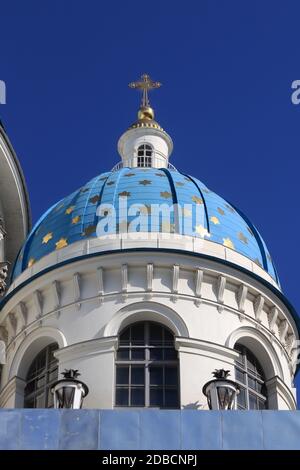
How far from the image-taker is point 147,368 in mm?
28953

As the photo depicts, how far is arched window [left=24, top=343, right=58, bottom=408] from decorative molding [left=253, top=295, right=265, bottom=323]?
5054mm

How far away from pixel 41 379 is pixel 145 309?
3.07 m

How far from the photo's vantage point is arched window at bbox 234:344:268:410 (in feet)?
95.6

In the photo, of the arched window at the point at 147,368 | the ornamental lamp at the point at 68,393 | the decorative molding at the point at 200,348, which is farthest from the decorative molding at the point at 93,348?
the ornamental lamp at the point at 68,393

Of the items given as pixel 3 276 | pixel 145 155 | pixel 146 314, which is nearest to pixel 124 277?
pixel 146 314

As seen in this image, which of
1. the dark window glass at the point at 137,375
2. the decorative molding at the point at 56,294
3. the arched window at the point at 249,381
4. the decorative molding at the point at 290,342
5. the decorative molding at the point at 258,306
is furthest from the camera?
the decorative molding at the point at 290,342

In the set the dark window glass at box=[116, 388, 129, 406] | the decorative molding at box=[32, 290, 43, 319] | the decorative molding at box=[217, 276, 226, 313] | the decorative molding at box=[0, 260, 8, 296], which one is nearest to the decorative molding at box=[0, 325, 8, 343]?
the decorative molding at box=[0, 260, 8, 296]

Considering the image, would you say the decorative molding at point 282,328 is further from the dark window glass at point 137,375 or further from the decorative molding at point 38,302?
the decorative molding at point 38,302

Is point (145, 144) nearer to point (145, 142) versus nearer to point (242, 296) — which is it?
point (145, 142)

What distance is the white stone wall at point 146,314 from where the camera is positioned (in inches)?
1141

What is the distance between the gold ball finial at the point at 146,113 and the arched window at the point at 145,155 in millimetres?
1749

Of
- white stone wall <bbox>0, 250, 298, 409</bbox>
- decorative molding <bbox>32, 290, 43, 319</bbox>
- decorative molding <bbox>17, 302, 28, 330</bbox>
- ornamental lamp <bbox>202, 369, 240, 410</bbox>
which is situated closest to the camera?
ornamental lamp <bbox>202, 369, 240, 410</bbox>

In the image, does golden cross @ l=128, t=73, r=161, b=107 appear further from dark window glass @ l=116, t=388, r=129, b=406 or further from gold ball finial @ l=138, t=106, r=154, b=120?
dark window glass @ l=116, t=388, r=129, b=406

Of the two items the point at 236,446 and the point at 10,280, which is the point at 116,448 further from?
the point at 10,280
